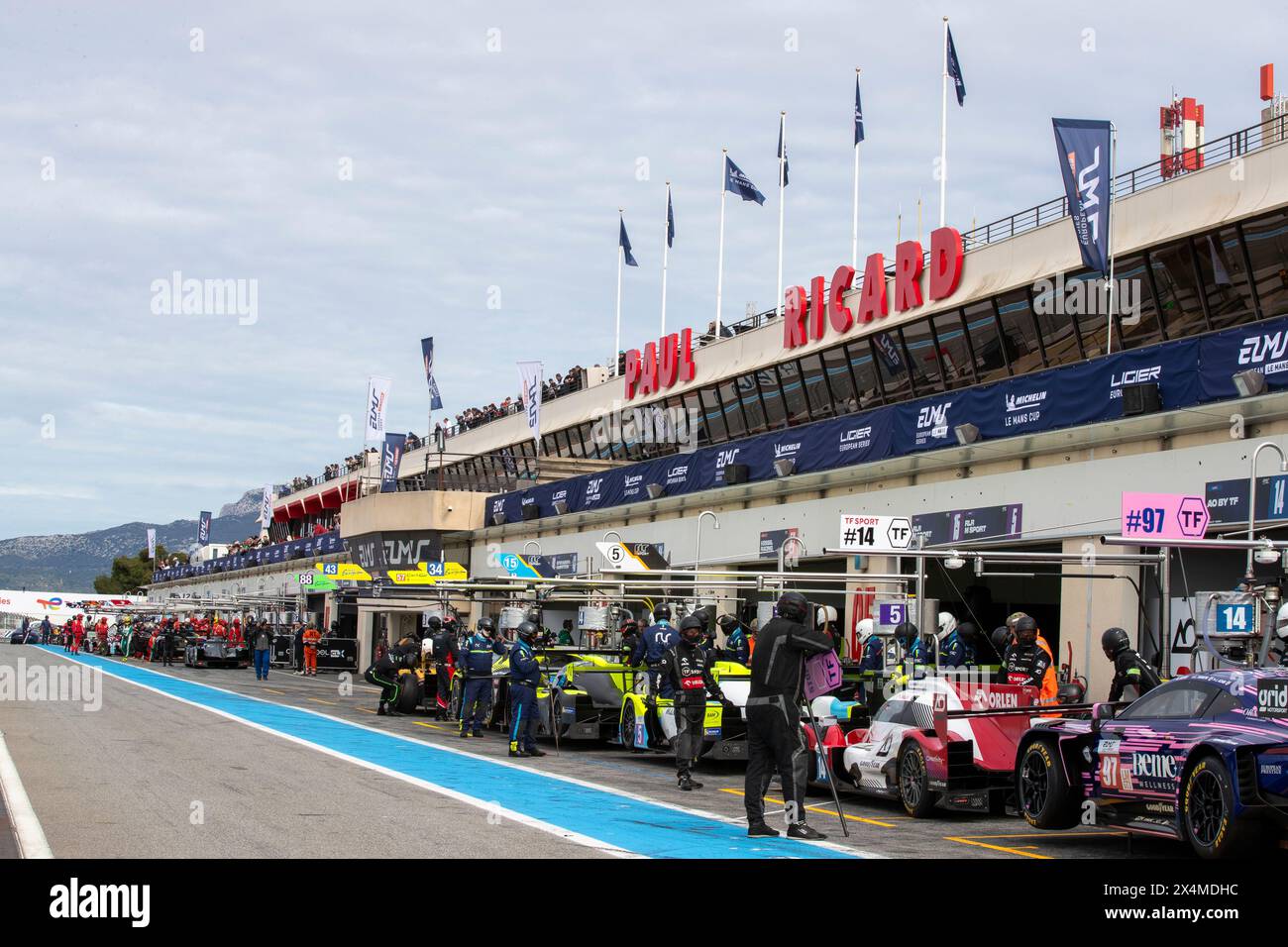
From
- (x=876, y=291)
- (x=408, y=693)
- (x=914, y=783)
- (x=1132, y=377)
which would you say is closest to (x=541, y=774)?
(x=914, y=783)

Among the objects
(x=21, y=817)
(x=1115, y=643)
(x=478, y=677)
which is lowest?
(x=21, y=817)

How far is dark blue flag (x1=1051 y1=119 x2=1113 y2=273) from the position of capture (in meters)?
→ 23.5

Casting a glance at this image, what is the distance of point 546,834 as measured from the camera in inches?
447

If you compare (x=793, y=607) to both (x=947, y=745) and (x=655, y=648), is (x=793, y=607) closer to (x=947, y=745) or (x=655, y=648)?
(x=947, y=745)

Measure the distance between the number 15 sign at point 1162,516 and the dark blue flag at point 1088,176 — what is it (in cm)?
1030

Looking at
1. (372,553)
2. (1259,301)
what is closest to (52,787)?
(1259,301)

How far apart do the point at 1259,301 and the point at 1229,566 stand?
557cm

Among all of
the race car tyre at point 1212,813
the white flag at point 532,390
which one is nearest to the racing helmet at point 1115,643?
the race car tyre at point 1212,813

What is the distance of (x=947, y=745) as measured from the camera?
46.2 ft

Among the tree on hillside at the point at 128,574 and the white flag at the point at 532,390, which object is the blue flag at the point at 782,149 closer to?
the white flag at the point at 532,390

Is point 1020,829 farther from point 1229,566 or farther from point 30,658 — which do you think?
point 30,658

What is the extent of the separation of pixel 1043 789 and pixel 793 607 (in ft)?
8.54

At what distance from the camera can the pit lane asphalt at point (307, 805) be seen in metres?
10.4

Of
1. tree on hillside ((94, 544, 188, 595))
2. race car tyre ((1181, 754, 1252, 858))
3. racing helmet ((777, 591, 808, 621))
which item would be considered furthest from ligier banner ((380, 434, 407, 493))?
tree on hillside ((94, 544, 188, 595))
